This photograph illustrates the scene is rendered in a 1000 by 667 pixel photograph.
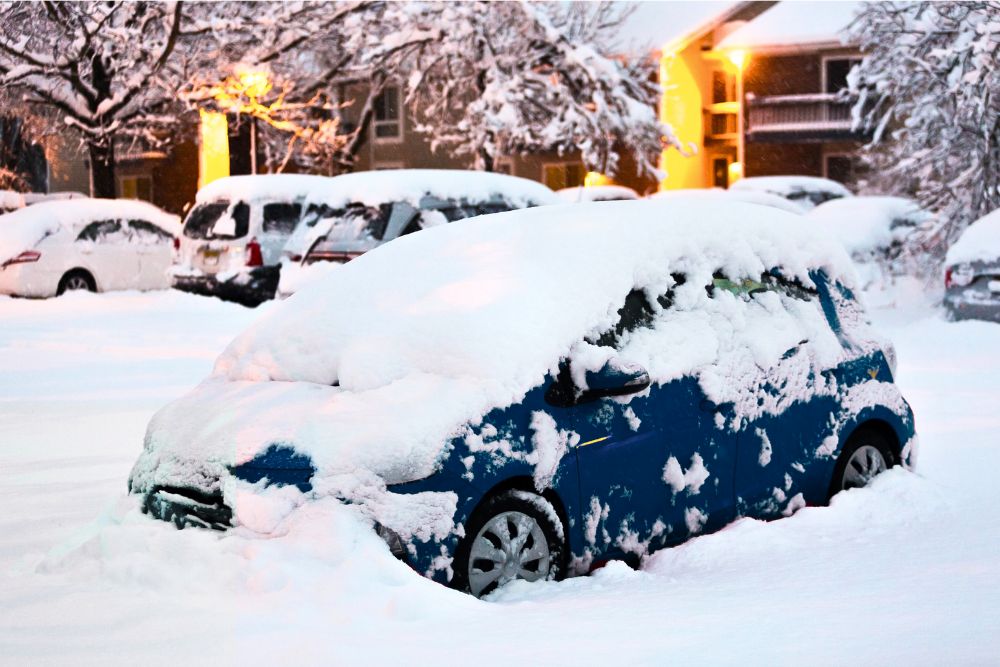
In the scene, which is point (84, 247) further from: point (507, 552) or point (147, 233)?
point (507, 552)

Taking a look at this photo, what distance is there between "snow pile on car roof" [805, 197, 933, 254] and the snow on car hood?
16.1 m

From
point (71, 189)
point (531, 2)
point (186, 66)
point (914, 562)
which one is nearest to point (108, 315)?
point (186, 66)

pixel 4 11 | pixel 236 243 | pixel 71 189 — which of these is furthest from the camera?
pixel 71 189

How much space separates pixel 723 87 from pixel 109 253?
30.3 meters

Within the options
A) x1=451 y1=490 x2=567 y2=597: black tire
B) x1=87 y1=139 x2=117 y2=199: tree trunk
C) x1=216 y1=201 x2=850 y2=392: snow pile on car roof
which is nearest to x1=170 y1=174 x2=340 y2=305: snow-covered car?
x1=87 y1=139 x2=117 y2=199: tree trunk

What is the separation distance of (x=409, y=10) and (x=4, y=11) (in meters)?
8.58

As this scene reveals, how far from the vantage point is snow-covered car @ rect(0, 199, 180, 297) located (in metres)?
19.0

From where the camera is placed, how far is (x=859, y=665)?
407 centimetres

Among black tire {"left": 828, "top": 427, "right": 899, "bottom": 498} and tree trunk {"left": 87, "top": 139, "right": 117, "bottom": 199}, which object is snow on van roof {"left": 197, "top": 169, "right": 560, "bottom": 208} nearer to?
black tire {"left": 828, "top": 427, "right": 899, "bottom": 498}

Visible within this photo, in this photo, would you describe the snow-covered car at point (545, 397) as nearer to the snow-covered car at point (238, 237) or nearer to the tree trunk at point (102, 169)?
the snow-covered car at point (238, 237)

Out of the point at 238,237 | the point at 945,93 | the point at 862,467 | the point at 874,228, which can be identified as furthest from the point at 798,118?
the point at 862,467

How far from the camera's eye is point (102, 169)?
27094 mm

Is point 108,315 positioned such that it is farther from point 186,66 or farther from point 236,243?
point 186,66

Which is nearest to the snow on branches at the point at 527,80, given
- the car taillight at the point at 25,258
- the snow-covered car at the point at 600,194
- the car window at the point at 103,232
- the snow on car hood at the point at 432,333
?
the snow-covered car at the point at 600,194
